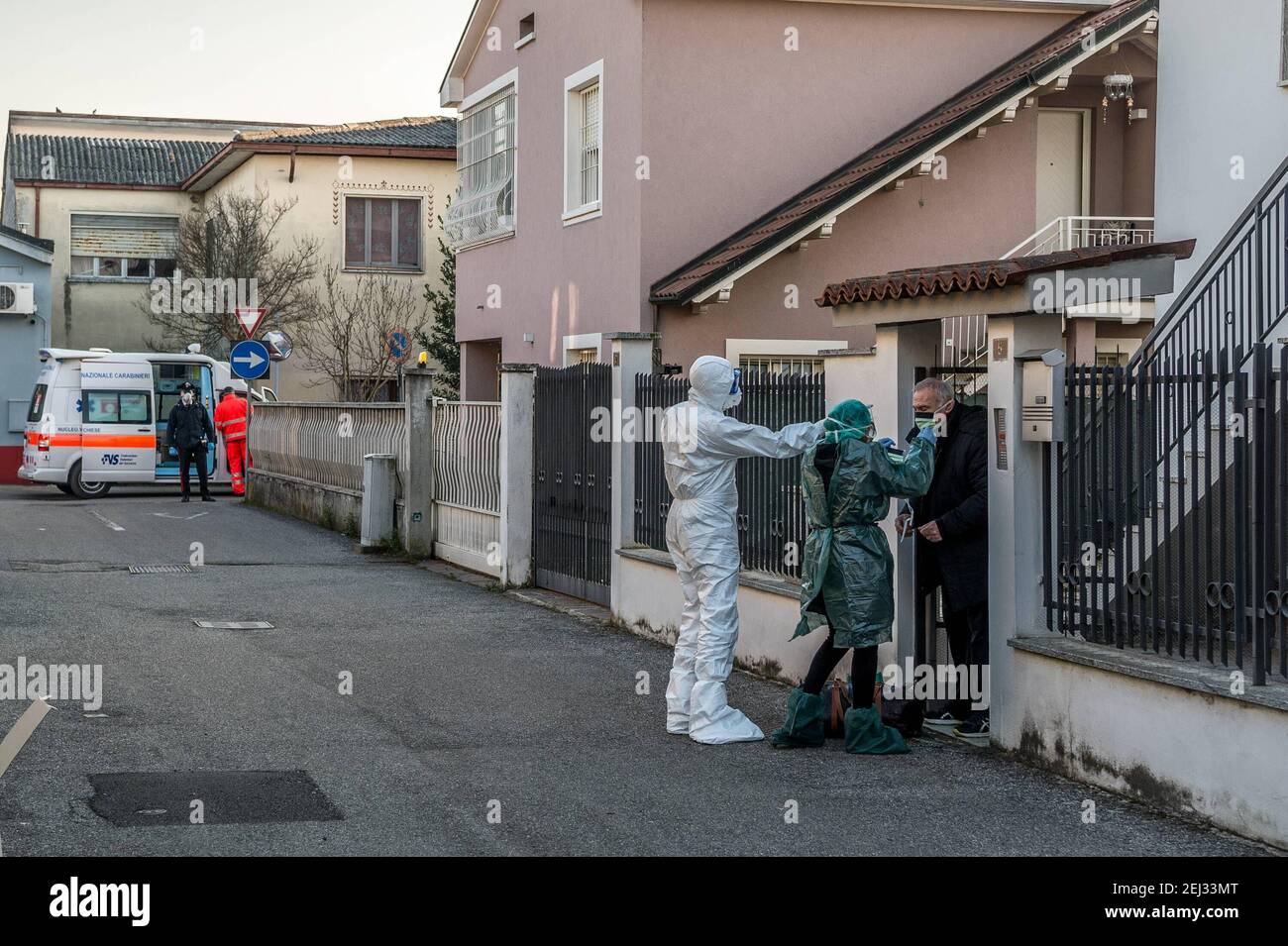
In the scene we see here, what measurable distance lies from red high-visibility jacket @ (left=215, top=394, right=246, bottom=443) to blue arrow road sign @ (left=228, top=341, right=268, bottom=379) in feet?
5.13

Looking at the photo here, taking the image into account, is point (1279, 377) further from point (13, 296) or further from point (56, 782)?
point (13, 296)

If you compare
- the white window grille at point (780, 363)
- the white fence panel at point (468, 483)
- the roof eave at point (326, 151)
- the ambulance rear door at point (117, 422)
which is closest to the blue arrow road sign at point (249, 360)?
the ambulance rear door at point (117, 422)

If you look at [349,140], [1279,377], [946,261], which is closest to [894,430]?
[1279,377]

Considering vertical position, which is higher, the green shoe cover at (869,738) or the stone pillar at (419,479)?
the stone pillar at (419,479)

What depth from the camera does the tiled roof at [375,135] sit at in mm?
37562

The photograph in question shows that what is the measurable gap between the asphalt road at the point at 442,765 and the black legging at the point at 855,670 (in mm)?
320

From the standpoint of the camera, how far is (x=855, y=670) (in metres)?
8.52

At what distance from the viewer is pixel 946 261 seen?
19.0m

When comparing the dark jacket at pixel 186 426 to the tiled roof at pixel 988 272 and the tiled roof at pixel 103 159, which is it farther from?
the tiled roof at pixel 103 159

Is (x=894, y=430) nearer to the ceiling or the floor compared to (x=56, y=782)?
nearer to the ceiling

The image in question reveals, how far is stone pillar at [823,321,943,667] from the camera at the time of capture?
372 inches

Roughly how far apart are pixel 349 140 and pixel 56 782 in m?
32.0

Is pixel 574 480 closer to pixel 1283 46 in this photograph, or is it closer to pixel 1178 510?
pixel 1283 46
